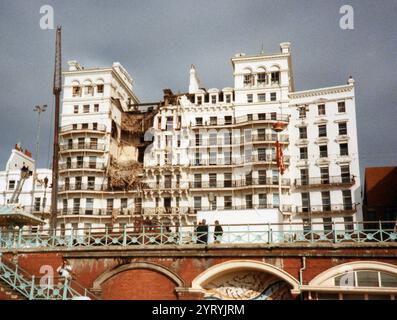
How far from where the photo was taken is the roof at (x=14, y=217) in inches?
1114

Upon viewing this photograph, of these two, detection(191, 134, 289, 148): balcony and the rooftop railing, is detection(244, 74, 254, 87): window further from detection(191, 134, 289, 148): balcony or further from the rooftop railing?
the rooftop railing

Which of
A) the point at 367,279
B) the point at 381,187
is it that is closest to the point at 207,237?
the point at 367,279

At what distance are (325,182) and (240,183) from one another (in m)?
9.57

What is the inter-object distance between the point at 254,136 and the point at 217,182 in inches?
273

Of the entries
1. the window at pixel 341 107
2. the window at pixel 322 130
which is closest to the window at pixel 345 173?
the window at pixel 322 130

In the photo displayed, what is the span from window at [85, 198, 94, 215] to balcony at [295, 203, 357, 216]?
80.7ft

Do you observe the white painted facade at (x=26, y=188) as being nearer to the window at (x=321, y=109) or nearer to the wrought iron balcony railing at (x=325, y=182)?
the wrought iron balcony railing at (x=325, y=182)

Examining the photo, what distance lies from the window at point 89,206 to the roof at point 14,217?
25414 mm

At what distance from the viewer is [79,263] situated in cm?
2650

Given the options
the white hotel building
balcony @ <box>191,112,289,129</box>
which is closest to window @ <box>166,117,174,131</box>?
the white hotel building

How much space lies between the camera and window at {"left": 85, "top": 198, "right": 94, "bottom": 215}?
181 ft

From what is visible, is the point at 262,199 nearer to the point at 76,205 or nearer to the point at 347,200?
the point at 347,200

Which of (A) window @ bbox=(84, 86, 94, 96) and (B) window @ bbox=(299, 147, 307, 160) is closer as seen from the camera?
(B) window @ bbox=(299, 147, 307, 160)
